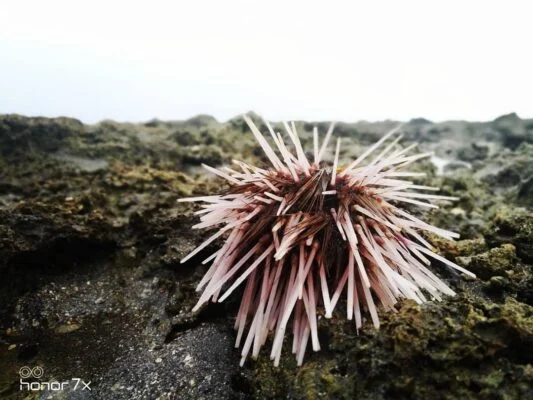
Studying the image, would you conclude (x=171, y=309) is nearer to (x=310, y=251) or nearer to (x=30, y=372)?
(x=30, y=372)

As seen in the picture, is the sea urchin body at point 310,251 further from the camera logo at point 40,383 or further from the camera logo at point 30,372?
the camera logo at point 30,372

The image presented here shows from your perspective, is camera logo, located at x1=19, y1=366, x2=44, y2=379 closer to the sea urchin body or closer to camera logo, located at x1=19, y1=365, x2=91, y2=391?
camera logo, located at x1=19, y1=365, x2=91, y2=391

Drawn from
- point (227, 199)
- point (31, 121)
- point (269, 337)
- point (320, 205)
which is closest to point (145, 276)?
point (227, 199)

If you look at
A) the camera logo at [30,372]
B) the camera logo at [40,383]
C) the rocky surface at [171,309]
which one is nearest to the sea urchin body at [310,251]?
the rocky surface at [171,309]

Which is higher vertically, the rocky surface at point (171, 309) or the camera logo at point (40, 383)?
the rocky surface at point (171, 309)

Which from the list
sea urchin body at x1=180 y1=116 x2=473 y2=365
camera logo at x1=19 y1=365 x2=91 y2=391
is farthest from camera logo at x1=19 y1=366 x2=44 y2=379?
sea urchin body at x1=180 y1=116 x2=473 y2=365

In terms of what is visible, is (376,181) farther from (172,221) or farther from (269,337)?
(172,221)
